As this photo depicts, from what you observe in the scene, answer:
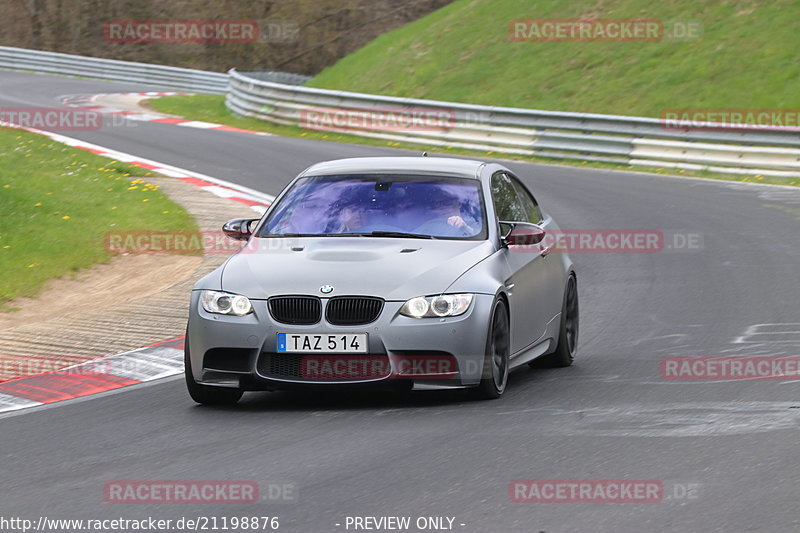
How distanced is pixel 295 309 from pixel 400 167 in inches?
68.7

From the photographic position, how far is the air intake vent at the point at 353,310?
8.23 metres

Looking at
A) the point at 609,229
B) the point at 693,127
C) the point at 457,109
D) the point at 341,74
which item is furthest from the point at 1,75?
the point at 609,229

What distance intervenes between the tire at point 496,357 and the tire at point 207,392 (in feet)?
4.84

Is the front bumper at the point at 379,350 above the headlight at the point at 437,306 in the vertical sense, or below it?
below

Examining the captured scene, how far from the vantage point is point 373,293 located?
8250mm

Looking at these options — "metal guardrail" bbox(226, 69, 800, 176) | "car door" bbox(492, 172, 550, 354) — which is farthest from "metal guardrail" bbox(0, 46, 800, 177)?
"car door" bbox(492, 172, 550, 354)

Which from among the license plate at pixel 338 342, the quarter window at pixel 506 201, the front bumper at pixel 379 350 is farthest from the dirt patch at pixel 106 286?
the license plate at pixel 338 342

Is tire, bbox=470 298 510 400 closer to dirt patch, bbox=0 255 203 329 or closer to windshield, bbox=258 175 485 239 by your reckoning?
windshield, bbox=258 175 485 239

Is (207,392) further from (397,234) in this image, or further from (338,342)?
(397,234)

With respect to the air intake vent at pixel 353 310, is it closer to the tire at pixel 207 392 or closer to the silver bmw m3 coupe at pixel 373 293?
the silver bmw m3 coupe at pixel 373 293

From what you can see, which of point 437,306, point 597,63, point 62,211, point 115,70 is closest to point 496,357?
point 437,306

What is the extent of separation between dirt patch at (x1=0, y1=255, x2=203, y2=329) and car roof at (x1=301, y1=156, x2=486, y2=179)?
403 centimetres

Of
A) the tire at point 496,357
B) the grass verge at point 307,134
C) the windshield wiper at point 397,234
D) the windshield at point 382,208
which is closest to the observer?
the tire at point 496,357

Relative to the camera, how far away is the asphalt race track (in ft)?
19.8
